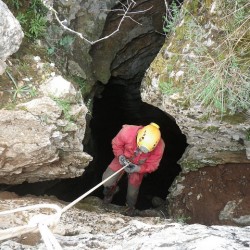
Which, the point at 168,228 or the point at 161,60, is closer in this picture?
the point at 168,228

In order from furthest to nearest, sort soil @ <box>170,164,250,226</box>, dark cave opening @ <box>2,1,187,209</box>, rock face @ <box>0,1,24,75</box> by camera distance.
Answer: dark cave opening @ <box>2,1,187,209</box>
soil @ <box>170,164,250,226</box>
rock face @ <box>0,1,24,75</box>

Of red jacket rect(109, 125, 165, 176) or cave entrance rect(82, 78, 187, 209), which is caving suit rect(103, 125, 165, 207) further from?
cave entrance rect(82, 78, 187, 209)

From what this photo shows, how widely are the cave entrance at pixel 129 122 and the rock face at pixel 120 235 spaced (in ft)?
10.5

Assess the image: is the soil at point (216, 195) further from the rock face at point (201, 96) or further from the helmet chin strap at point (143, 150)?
the helmet chin strap at point (143, 150)

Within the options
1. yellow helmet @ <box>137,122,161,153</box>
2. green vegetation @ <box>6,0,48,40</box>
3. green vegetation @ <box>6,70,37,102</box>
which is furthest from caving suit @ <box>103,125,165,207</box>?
green vegetation @ <box>6,0,48,40</box>

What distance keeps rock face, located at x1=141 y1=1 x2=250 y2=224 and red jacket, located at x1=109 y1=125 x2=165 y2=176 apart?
1.75 feet

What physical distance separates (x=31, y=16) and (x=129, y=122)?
4.60 m

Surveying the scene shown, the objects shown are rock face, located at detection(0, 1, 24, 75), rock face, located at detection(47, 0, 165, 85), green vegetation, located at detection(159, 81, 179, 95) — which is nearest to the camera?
rock face, located at detection(0, 1, 24, 75)

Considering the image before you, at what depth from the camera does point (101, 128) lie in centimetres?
824

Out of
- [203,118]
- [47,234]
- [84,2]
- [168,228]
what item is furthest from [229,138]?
[47,234]

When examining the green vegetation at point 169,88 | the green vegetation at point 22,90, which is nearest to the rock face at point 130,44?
the green vegetation at point 169,88

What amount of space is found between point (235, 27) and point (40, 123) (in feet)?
7.49

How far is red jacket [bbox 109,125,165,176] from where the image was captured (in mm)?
5148

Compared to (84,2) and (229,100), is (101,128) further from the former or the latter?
(229,100)
